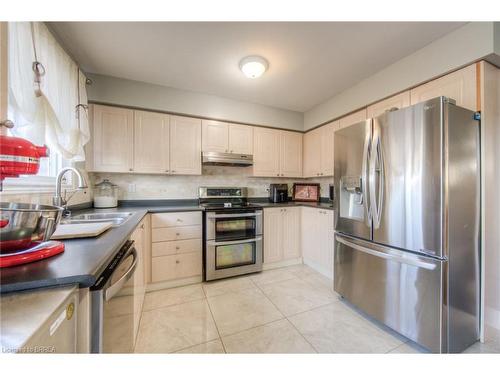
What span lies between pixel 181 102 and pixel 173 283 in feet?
7.33

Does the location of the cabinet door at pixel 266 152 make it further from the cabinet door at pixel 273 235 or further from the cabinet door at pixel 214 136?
the cabinet door at pixel 273 235

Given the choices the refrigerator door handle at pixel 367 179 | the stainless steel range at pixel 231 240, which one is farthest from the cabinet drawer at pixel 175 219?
the refrigerator door handle at pixel 367 179

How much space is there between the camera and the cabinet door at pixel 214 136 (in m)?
2.71

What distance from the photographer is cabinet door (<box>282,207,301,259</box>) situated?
2836mm

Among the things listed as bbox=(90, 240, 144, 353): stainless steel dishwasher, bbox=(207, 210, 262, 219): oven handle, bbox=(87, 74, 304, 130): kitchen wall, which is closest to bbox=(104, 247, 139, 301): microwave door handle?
bbox=(90, 240, 144, 353): stainless steel dishwasher

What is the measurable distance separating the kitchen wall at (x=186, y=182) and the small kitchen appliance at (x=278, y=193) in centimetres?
17

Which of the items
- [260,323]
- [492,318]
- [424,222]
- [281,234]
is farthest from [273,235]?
[492,318]

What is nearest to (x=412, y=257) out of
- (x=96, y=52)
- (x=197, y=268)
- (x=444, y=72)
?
(x=444, y=72)

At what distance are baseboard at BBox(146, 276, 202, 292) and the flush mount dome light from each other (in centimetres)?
239

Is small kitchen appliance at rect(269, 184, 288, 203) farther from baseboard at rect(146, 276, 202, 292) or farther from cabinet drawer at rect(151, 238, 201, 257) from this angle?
baseboard at rect(146, 276, 202, 292)

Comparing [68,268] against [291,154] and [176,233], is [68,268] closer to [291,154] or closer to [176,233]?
[176,233]

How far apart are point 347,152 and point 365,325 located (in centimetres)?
152
